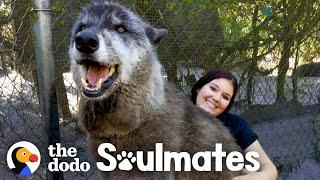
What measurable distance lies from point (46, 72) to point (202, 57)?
5.61ft

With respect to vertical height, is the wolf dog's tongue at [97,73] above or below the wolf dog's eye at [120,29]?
below

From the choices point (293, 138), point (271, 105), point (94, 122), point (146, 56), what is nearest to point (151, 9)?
point (146, 56)

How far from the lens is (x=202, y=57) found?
4.52m

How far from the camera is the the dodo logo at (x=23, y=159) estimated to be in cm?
337

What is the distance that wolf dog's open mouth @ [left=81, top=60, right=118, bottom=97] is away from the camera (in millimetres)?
2643

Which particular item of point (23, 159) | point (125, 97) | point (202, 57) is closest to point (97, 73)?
point (125, 97)

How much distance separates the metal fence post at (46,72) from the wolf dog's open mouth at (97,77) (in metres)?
0.62

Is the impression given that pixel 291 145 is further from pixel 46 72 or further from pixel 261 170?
pixel 46 72

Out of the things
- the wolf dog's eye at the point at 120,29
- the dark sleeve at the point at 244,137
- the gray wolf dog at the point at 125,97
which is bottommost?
the dark sleeve at the point at 244,137

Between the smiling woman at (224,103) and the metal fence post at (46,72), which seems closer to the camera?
the metal fence post at (46,72)

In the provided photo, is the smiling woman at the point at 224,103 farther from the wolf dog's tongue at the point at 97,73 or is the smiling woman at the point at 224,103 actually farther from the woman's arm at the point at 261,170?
the wolf dog's tongue at the point at 97,73

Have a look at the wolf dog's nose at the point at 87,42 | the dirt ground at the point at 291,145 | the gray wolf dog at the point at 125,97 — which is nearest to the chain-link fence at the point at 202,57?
the dirt ground at the point at 291,145

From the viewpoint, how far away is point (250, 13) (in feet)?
15.4

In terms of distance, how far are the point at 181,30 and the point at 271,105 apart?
165 cm
